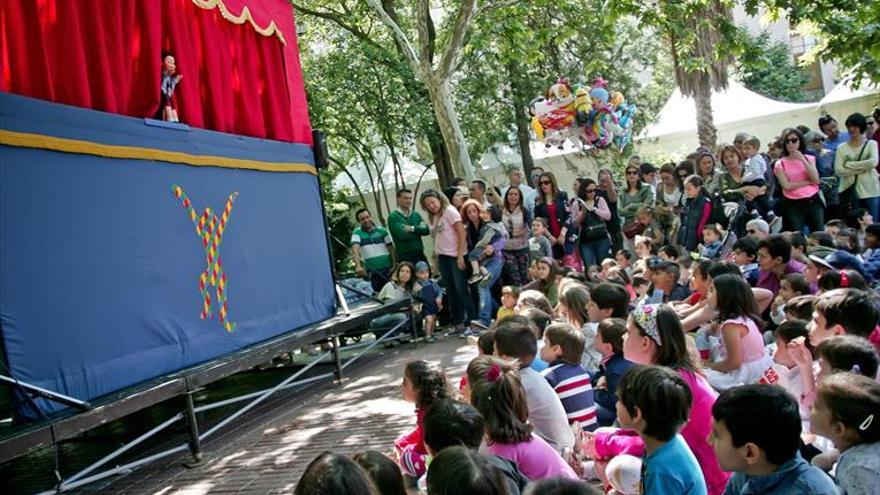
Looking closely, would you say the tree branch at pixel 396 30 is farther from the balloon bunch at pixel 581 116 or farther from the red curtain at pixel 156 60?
the red curtain at pixel 156 60

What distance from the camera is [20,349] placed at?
17.7ft

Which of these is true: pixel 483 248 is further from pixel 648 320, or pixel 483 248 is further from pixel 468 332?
pixel 648 320

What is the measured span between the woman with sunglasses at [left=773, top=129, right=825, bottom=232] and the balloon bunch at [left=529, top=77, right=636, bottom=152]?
Answer: 3.63 m

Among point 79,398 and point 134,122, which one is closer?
point 79,398

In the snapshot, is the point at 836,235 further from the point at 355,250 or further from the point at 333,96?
the point at 333,96

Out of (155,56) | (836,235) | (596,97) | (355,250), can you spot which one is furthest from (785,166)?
(155,56)

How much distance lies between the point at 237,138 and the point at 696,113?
11210 mm

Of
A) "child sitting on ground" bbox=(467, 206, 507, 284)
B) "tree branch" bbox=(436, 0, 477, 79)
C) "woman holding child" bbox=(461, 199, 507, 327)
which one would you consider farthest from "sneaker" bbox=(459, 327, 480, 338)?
"tree branch" bbox=(436, 0, 477, 79)

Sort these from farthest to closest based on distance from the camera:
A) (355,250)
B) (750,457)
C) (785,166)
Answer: (355,250), (785,166), (750,457)

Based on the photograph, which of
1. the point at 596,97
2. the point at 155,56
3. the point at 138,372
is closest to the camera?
Result: the point at 138,372

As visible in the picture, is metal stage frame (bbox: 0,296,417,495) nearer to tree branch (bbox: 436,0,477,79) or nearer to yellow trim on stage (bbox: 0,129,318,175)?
yellow trim on stage (bbox: 0,129,318,175)

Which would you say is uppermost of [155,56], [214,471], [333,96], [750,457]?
[333,96]

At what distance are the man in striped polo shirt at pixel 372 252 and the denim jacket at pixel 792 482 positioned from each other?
924cm

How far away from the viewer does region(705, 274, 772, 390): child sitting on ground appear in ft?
16.2
